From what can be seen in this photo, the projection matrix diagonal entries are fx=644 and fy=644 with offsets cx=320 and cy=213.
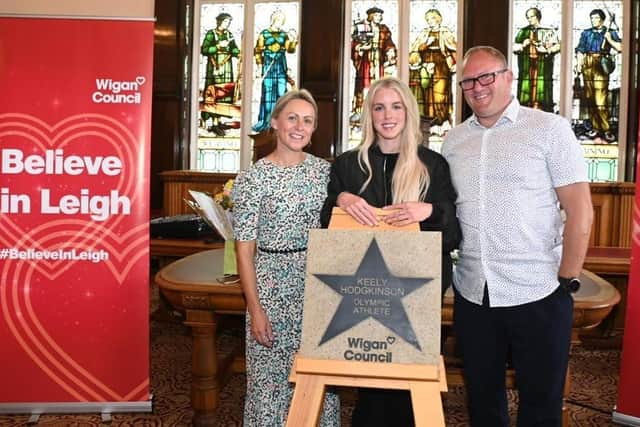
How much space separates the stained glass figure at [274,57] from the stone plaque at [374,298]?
19.8 feet

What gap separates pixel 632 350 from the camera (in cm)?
287

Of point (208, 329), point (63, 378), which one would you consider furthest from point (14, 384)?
point (208, 329)

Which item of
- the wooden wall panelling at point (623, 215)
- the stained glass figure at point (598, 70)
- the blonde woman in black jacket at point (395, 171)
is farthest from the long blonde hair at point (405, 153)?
the stained glass figure at point (598, 70)

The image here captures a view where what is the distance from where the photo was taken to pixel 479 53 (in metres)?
1.92

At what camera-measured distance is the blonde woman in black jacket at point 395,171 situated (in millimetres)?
1860

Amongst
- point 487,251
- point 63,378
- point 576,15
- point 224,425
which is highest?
point 576,15

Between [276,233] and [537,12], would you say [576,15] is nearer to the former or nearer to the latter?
[537,12]

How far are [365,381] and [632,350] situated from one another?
1.83 meters

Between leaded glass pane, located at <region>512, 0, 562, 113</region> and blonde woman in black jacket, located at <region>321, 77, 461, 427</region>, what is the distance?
574 centimetres

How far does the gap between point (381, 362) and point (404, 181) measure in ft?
1.81

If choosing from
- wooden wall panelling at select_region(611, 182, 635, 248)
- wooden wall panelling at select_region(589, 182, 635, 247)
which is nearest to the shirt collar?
wooden wall panelling at select_region(589, 182, 635, 247)

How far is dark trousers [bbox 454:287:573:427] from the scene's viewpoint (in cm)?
192

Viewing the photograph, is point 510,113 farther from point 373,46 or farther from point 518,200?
point 373,46

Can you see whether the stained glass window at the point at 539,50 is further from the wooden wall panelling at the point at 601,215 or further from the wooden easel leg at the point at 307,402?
the wooden easel leg at the point at 307,402
